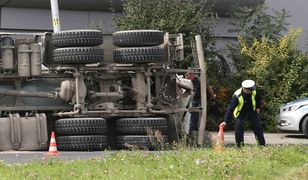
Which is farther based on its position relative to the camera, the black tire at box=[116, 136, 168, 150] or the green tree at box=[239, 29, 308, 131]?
the green tree at box=[239, 29, 308, 131]

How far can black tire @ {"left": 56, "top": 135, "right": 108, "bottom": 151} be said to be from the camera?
11.4 meters

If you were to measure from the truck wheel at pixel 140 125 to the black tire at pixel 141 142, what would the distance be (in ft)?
0.38

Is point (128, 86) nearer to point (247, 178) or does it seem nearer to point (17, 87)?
point (17, 87)

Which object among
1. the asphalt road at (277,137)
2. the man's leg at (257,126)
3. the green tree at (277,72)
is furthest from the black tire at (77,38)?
the green tree at (277,72)

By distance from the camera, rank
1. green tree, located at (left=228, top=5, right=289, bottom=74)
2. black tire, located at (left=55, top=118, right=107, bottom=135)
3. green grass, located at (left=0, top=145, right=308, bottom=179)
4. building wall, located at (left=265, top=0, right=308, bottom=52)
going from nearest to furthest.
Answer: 1. green grass, located at (left=0, top=145, right=308, bottom=179)
2. black tire, located at (left=55, top=118, right=107, bottom=135)
3. green tree, located at (left=228, top=5, right=289, bottom=74)
4. building wall, located at (left=265, top=0, right=308, bottom=52)

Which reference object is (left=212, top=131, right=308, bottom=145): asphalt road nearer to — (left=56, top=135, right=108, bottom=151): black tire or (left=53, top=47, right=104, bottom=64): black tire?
(left=56, top=135, right=108, bottom=151): black tire

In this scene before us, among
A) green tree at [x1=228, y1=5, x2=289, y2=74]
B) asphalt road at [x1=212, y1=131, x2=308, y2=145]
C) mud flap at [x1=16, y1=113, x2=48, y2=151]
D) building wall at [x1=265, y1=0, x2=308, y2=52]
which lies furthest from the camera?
building wall at [x1=265, y1=0, x2=308, y2=52]

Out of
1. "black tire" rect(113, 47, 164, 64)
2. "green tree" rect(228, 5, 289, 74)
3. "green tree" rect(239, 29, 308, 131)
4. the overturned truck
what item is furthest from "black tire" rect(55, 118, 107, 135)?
"green tree" rect(228, 5, 289, 74)

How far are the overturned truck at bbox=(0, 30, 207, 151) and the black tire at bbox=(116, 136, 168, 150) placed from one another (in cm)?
2

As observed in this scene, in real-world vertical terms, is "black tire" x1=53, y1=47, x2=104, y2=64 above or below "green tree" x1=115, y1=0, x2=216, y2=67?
below

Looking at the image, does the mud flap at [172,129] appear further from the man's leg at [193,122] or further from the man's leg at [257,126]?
the man's leg at [257,126]

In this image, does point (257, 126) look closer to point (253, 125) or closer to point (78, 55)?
point (253, 125)

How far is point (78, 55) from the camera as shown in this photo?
37.7 ft

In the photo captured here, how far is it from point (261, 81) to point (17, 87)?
30.0 feet
